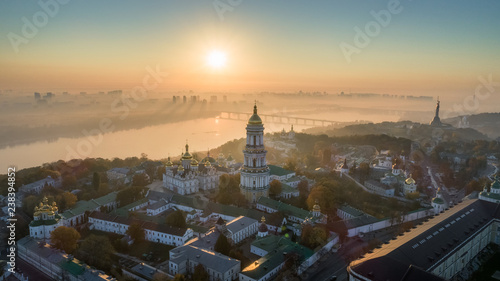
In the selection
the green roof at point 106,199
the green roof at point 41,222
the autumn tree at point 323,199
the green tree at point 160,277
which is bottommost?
the green tree at point 160,277

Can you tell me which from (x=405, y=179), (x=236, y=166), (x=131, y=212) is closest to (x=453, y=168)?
(x=405, y=179)

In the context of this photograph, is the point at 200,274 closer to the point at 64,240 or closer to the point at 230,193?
the point at 64,240

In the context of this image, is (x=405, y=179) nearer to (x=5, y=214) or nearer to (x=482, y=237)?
(x=482, y=237)

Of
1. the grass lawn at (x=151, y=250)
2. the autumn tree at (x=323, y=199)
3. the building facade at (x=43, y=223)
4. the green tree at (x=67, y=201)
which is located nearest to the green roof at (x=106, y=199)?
the green tree at (x=67, y=201)

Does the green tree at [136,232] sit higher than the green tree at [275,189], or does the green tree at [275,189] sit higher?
the green tree at [275,189]

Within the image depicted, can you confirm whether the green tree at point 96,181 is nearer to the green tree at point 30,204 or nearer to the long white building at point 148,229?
the green tree at point 30,204

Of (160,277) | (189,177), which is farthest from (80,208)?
(160,277)

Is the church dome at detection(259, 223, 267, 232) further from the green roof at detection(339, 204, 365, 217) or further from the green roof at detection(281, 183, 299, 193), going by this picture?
the green roof at detection(281, 183, 299, 193)
